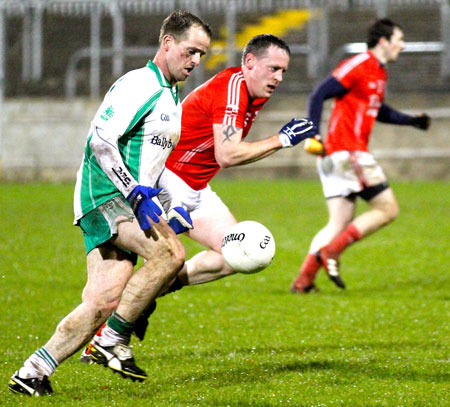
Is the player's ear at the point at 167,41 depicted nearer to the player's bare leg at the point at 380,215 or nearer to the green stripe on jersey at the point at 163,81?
the green stripe on jersey at the point at 163,81

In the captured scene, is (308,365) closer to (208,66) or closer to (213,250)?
(213,250)

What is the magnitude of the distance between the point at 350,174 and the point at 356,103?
70 centimetres

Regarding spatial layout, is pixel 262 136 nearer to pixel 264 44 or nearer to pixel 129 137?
pixel 264 44

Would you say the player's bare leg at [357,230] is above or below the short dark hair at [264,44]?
below

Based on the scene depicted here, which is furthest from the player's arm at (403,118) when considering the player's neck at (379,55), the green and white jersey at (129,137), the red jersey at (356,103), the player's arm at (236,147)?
the green and white jersey at (129,137)

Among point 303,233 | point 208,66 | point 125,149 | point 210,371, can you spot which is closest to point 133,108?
point 125,149

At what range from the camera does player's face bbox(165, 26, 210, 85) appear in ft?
16.1

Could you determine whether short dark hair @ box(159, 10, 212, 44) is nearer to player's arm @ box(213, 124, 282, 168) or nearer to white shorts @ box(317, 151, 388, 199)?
player's arm @ box(213, 124, 282, 168)

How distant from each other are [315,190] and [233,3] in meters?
6.42

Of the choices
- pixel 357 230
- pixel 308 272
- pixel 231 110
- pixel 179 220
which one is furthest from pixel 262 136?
pixel 179 220

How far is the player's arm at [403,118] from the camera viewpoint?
28.9ft

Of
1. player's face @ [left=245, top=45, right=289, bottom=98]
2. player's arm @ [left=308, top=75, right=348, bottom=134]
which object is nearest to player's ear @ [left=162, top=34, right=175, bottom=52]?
player's face @ [left=245, top=45, right=289, bottom=98]

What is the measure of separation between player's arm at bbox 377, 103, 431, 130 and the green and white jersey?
428cm

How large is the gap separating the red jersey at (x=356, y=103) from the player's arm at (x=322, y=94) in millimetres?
47
